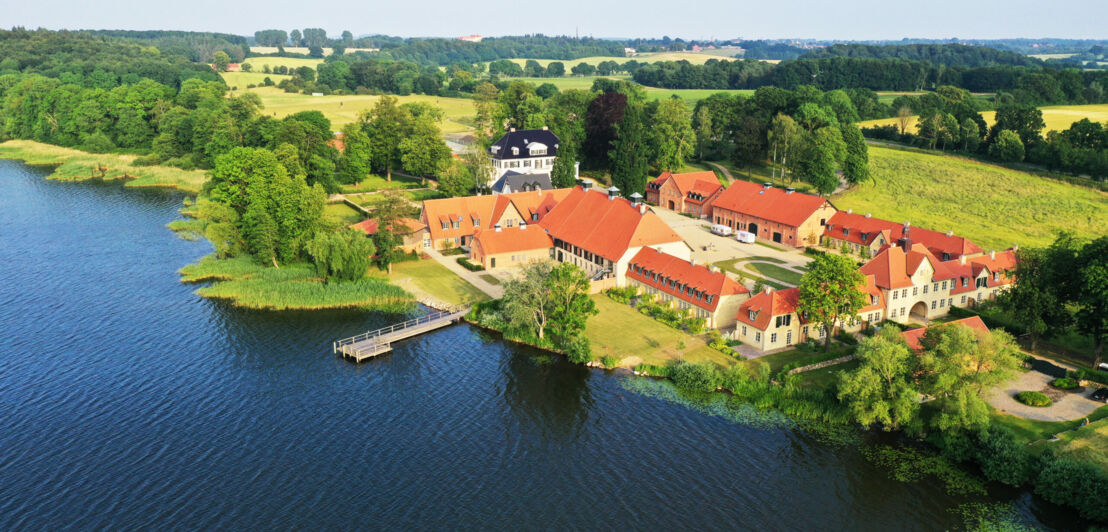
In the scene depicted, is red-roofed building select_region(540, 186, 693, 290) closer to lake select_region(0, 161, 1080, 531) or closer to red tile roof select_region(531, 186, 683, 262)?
red tile roof select_region(531, 186, 683, 262)

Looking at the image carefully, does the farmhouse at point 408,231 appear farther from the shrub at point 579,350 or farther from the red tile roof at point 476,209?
the shrub at point 579,350

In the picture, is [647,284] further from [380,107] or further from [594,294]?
[380,107]

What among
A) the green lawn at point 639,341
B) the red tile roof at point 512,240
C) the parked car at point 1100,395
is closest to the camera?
Result: the parked car at point 1100,395

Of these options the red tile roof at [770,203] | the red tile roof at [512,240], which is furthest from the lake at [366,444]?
the red tile roof at [770,203]

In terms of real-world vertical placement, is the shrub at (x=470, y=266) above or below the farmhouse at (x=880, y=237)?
below

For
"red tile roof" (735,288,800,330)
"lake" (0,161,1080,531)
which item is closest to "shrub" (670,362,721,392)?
"lake" (0,161,1080,531)

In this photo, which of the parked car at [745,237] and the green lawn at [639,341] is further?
the parked car at [745,237]

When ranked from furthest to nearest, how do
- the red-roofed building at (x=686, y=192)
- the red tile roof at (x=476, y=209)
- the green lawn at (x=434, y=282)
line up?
the red-roofed building at (x=686, y=192), the red tile roof at (x=476, y=209), the green lawn at (x=434, y=282)
